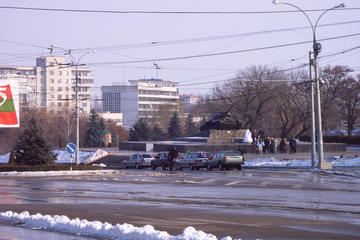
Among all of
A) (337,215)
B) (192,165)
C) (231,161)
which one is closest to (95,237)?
(337,215)

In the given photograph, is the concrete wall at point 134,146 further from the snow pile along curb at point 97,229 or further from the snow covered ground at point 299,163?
the snow pile along curb at point 97,229

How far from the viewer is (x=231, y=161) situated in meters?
39.8

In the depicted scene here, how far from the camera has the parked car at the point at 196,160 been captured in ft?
142

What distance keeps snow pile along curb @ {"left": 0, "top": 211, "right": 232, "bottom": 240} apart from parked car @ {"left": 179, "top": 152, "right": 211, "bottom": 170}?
98.2 ft

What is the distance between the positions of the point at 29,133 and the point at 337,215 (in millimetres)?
31054

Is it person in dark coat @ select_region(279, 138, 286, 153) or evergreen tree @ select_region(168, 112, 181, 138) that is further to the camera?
evergreen tree @ select_region(168, 112, 181, 138)

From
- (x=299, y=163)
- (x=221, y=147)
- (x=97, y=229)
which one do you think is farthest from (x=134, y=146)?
(x=97, y=229)

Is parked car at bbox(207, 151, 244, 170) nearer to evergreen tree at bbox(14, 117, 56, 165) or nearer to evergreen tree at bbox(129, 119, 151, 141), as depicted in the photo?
evergreen tree at bbox(14, 117, 56, 165)

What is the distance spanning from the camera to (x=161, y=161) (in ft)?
152

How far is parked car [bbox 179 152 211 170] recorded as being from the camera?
4331 cm

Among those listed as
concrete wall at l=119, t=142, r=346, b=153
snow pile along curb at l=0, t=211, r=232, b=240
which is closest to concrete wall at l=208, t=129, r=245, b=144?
concrete wall at l=119, t=142, r=346, b=153

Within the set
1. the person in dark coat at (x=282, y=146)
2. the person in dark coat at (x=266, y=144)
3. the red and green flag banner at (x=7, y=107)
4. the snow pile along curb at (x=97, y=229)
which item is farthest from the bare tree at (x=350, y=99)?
the snow pile along curb at (x=97, y=229)

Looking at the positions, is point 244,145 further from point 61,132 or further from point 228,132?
point 61,132

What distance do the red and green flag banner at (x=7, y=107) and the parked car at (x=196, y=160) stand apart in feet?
52.4
